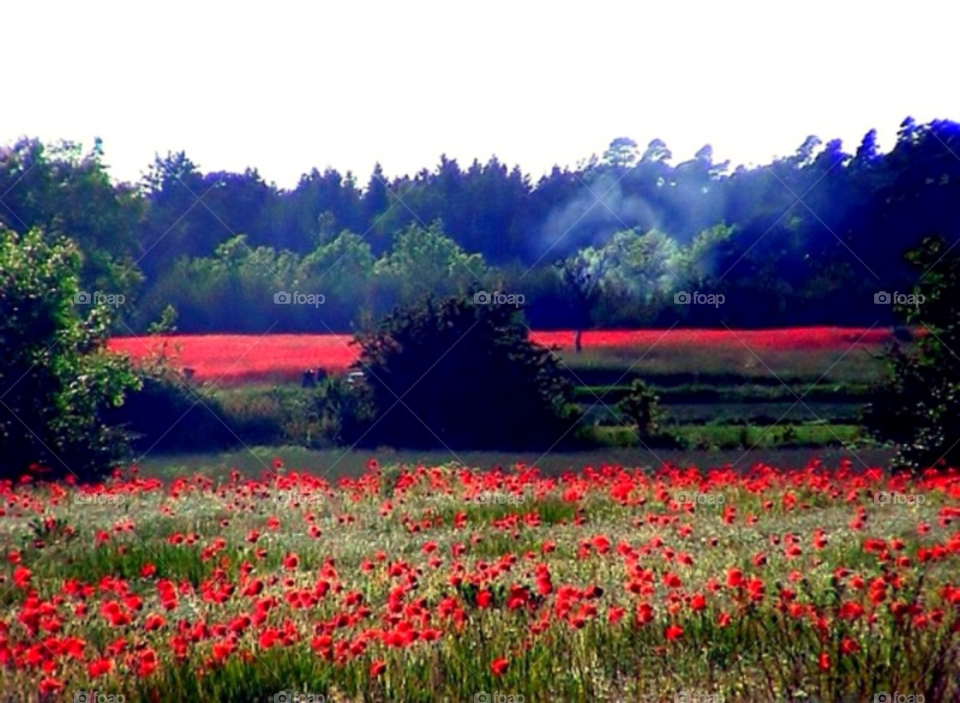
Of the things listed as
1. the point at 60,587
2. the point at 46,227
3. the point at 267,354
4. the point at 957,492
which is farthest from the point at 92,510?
the point at 46,227

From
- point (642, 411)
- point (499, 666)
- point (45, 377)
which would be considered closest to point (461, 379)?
point (642, 411)

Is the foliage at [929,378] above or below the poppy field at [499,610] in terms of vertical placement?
above

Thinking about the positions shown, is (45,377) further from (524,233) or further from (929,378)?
(524,233)

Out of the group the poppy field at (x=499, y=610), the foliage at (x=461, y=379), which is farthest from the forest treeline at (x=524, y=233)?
the poppy field at (x=499, y=610)

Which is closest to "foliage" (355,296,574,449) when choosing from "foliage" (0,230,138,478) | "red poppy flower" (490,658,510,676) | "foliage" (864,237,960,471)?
"foliage" (0,230,138,478)

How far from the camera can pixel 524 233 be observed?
28344 mm

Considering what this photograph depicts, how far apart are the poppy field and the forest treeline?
41.5 feet

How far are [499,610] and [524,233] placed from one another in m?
22.1

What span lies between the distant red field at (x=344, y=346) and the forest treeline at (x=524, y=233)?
0.53m

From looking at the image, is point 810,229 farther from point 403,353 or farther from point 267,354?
point 267,354

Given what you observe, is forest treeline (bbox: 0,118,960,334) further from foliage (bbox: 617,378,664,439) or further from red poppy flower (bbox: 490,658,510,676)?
red poppy flower (bbox: 490,658,510,676)

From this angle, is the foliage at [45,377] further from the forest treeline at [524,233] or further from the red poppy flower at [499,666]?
the red poppy flower at [499,666]

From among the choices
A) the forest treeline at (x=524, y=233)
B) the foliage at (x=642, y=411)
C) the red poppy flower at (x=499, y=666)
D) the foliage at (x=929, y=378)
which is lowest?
the foliage at (x=642, y=411)

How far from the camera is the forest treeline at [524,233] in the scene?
77.7ft
